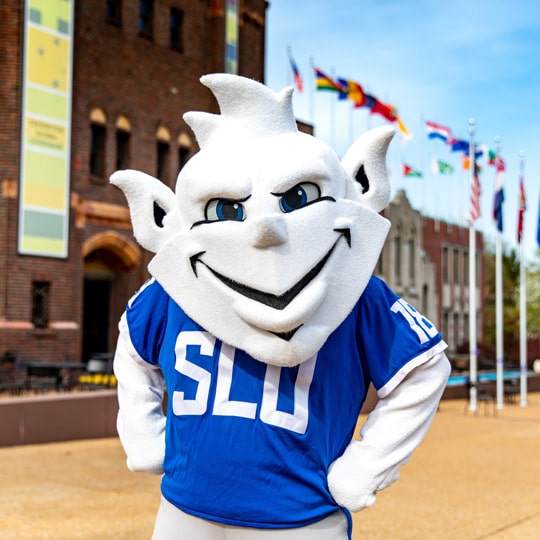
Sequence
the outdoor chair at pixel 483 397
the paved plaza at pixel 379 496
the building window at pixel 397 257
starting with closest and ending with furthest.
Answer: the paved plaza at pixel 379 496, the outdoor chair at pixel 483 397, the building window at pixel 397 257

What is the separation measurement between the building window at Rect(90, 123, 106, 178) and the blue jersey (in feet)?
55.9

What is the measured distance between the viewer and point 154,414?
121 inches

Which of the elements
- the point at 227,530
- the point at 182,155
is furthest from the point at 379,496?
the point at 182,155

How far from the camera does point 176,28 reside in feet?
71.3

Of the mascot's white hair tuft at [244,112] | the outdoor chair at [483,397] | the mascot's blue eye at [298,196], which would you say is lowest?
the outdoor chair at [483,397]

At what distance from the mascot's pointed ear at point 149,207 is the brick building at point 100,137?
14.7 m

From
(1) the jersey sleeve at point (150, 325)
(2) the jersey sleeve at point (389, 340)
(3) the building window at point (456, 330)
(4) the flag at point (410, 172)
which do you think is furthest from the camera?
(3) the building window at point (456, 330)

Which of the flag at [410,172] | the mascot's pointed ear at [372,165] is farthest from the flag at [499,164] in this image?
the mascot's pointed ear at [372,165]

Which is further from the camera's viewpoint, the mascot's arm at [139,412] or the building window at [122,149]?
the building window at [122,149]

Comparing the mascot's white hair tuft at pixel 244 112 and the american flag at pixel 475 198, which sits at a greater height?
the american flag at pixel 475 198

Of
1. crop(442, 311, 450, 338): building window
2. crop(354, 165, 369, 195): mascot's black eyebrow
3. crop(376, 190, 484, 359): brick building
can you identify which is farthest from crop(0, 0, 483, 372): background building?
crop(442, 311, 450, 338): building window

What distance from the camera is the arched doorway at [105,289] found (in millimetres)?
20016

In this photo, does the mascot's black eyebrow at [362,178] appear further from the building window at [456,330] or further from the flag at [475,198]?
the building window at [456,330]

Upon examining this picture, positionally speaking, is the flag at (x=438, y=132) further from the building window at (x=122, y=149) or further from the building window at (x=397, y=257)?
the building window at (x=397, y=257)
